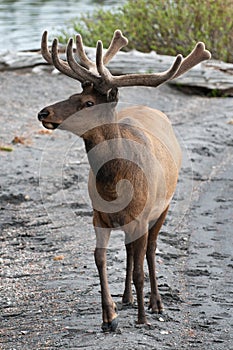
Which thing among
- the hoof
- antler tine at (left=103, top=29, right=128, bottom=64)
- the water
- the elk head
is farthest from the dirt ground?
the water

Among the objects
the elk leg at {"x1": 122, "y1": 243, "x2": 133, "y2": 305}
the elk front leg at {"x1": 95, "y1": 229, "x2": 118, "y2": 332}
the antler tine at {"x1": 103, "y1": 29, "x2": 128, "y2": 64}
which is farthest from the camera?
the antler tine at {"x1": 103, "y1": 29, "x2": 128, "y2": 64}

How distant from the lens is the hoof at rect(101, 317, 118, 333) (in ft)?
18.1

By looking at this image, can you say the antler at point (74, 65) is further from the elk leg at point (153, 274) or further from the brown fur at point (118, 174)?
the elk leg at point (153, 274)

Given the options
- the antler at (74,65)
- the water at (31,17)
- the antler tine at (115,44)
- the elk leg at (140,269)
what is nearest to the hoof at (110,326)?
the elk leg at (140,269)

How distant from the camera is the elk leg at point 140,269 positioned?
219 inches

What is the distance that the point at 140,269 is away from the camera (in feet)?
18.5

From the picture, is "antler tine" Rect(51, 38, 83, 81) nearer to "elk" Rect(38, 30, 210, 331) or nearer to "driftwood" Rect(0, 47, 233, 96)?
"elk" Rect(38, 30, 210, 331)

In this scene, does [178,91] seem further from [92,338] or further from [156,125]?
[92,338]

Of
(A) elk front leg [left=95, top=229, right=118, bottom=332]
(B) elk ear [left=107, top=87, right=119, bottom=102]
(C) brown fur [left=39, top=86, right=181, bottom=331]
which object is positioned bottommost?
(A) elk front leg [left=95, top=229, right=118, bottom=332]

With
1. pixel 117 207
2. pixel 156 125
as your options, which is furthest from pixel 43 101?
pixel 117 207

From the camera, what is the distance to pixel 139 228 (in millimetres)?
5535

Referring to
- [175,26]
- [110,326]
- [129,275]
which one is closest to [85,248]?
[129,275]

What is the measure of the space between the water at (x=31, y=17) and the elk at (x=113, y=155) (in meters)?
9.53

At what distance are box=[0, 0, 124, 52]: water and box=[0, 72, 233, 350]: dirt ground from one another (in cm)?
462
